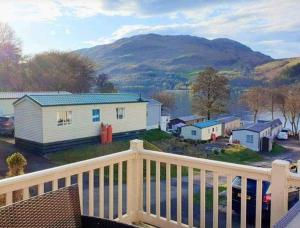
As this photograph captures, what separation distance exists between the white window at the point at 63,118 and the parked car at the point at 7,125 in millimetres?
3922

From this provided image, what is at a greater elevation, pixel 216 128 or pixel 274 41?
pixel 274 41

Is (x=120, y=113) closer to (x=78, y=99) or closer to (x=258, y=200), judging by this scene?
(x=78, y=99)

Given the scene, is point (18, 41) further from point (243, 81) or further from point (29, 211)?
point (243, 81)

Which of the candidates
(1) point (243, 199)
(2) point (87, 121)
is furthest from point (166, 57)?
(1) point (243, 199)

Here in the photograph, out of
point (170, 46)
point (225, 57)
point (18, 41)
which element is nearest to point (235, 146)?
point (18, 41)

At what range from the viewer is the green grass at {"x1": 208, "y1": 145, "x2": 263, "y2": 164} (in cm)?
2198

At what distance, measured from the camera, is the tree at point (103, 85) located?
31.4m

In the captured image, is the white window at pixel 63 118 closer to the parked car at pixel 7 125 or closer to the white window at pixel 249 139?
the parked car at pixel 7 125

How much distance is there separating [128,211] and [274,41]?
81.7ft

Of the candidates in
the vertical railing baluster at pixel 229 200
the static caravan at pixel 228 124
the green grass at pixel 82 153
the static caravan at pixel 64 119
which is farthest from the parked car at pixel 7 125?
the static caravan at pixel 228 124

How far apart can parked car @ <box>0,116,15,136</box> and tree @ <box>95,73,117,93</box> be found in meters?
14.4

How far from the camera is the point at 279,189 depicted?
7.66 feet

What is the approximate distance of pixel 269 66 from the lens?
73.4 meters

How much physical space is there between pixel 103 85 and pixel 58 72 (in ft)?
21.3
